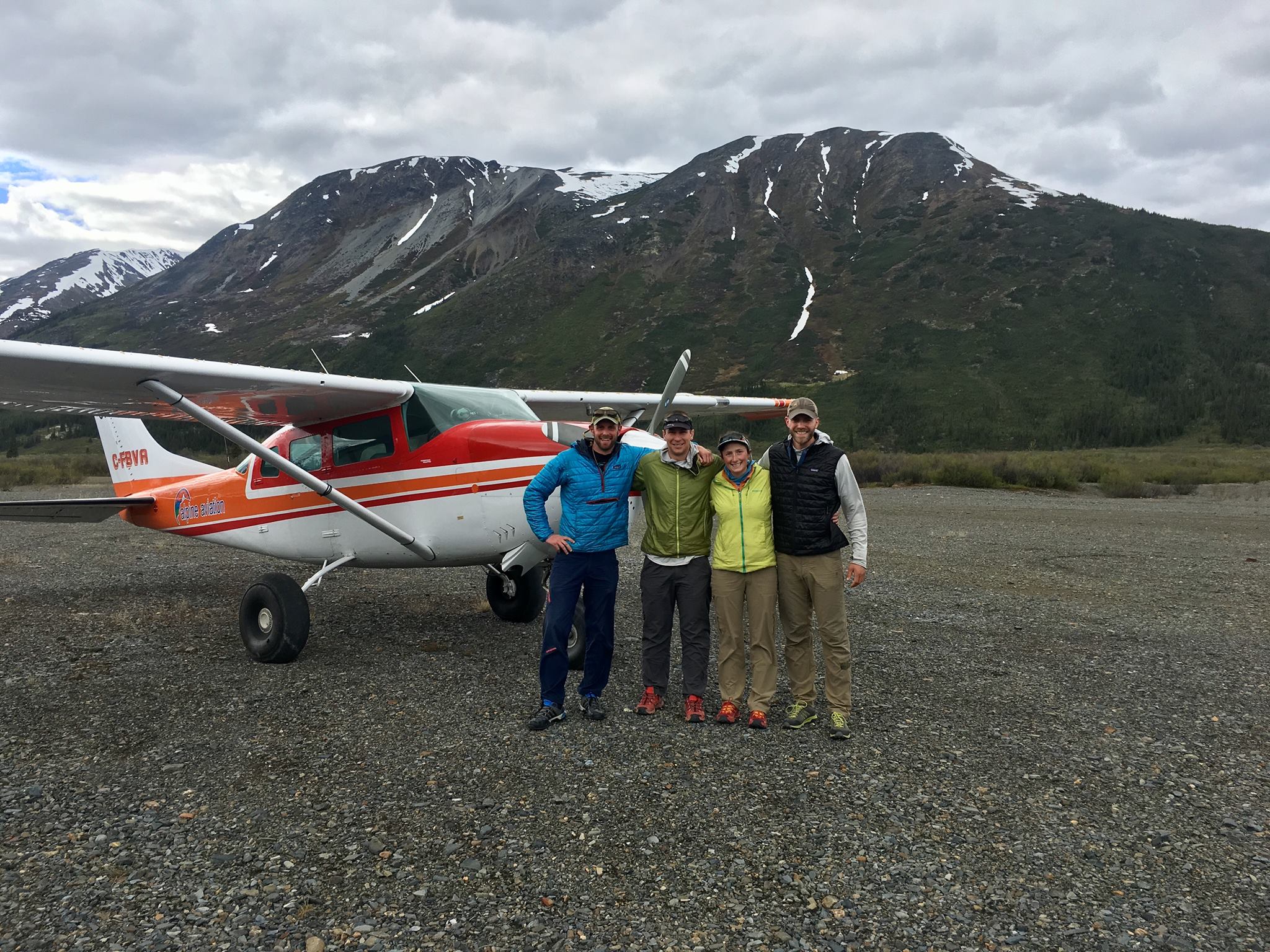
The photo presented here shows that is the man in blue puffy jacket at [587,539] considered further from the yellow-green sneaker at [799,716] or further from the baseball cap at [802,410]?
the yellow-green sneaker at [799,716]

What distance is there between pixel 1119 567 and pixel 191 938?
11870 millimetres

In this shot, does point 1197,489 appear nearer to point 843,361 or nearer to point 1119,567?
point 1119,567

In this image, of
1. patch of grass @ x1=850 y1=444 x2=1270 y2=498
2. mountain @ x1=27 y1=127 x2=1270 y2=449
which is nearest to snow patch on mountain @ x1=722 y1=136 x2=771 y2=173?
mountain @ x1=27 y1=127 x2=1270 y2=449

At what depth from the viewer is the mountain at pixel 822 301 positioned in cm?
5872

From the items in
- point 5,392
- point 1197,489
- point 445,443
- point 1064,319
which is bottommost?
point 1197,489

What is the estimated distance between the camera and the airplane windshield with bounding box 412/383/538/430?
244 inches

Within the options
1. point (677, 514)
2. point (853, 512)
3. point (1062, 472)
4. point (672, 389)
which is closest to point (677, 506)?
point (677, 514)

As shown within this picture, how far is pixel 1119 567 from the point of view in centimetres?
1068

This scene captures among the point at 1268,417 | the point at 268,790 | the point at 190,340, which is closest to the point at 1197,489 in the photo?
the point at 268,790

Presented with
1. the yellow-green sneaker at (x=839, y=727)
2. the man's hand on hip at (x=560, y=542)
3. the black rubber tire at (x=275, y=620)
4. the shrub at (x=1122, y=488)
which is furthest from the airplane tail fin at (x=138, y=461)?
the shrub at (x=1122, y=488)

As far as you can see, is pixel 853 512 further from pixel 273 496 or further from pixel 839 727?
pixel 273 496

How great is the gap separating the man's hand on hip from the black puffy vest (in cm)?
134

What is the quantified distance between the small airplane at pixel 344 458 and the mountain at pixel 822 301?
4872 centimetres

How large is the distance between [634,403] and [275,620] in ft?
15.4
